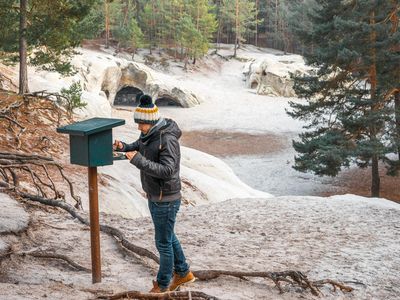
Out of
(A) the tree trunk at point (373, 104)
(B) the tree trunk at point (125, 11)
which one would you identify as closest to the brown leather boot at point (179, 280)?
(A) the tree trunk at point (373, 104)

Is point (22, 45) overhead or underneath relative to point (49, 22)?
underneath

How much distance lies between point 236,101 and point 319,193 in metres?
20.8

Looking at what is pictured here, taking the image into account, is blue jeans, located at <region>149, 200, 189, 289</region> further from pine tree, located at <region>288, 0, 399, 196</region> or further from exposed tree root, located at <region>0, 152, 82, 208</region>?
pine tree, located at <region>288, 0, 399, 196</region>

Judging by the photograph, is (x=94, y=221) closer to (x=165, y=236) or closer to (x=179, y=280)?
(x=165, y=236)

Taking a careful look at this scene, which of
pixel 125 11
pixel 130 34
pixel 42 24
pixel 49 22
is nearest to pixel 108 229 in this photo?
pixel 49 22

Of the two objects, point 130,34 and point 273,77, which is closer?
point 273,77

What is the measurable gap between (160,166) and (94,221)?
1.04 meters

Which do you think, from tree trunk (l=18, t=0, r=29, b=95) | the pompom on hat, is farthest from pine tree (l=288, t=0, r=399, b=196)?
the pompom on hat

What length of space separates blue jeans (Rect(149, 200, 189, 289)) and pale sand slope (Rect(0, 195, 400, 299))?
1.49ft

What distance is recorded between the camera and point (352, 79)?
20812mm

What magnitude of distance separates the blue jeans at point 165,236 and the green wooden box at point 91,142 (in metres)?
0.61

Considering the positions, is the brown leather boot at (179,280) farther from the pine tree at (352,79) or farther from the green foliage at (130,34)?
the green foliage at (130,34)

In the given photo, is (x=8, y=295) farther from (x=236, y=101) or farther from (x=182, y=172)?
(x=236, y=101)

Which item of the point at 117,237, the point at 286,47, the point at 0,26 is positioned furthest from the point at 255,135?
the point at 286,47
